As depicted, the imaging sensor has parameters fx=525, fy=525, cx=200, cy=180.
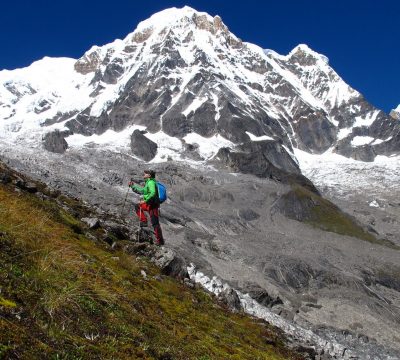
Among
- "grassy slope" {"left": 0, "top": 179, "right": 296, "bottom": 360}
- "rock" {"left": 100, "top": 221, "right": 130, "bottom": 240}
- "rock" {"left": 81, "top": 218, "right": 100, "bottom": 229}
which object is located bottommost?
"grassy slope" {"left": 0, "top": 179, "right": 296, "bottom": 360}

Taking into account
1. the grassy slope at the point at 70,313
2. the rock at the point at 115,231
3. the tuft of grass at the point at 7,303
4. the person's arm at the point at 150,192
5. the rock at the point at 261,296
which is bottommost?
the tuft of grass at the point at 7,303

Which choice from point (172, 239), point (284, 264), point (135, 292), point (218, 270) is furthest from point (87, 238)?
point (284, 264)

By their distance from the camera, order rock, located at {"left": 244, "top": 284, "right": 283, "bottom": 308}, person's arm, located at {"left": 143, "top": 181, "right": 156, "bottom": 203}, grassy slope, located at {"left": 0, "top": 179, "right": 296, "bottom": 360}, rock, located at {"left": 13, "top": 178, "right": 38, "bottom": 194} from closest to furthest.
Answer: grassy slope, located at {"left": 0, "top": 179, "right": 296, "bottom": 360}
person's arm, located at {"left": 143, "top": 181, "right": 156, "bottom": 203}
rock, located at {"left": 13, "top": 178, "right": 38, "bottom": 194}
rock, located at {"left": 244, "top": 284, "right": 283, "bottom": 308}

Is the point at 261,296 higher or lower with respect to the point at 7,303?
higher

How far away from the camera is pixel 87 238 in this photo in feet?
59.1

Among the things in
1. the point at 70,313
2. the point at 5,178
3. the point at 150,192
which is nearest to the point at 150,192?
the point at 150,192

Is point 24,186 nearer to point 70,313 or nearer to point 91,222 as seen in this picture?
point 91,222

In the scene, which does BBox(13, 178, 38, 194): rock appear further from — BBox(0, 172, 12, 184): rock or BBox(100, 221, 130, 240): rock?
BBox(100, 221, 130, 240): rock

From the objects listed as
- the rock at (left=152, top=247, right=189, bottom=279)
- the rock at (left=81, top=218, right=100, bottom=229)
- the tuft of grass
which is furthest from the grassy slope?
the rock at (left=81, top=218, right=100, bottom=229)

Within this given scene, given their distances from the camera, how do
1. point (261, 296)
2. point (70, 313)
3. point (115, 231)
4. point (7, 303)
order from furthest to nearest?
point (261, 296) < point (115, 231) < point (70, 313) < point (7, 303)

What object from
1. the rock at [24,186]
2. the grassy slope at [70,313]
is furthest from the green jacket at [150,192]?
the grassy slope at [70,313]

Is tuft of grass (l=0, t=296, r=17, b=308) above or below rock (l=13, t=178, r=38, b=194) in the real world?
below

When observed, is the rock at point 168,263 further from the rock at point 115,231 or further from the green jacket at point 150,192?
the green jacket at point 150,192

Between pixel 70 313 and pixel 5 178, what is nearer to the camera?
pixel 70 313
